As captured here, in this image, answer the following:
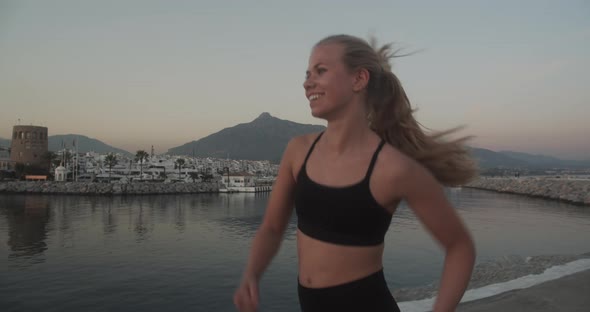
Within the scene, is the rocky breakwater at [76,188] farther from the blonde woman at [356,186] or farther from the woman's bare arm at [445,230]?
the woman's bare arm at [445,230]

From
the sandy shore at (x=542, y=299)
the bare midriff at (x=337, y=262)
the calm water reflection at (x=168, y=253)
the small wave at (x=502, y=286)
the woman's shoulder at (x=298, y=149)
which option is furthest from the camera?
the calm water reflection at (x=168, y=253)

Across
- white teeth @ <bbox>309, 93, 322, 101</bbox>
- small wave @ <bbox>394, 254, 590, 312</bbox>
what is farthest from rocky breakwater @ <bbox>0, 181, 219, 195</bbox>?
white teeth @ <bbox>309, 93, 322, 101</bbox>

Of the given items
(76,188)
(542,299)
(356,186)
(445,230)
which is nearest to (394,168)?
(356,186)

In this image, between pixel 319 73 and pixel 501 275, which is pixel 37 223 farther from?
pixel 319 73

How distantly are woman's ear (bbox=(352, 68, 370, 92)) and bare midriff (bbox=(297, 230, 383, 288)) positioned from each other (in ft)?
1.76

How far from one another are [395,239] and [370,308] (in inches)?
962

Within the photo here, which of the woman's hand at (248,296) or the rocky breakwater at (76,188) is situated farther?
the rocky breakwater at (76,188)

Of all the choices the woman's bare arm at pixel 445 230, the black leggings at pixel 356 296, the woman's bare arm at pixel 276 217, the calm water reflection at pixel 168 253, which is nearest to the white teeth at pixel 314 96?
the woman's bare arm at pixel 276 217

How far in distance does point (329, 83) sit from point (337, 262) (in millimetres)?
594

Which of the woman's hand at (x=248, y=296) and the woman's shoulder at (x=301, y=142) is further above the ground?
the woman's shoulder at (x=301, y=142)

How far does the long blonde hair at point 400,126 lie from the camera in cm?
146

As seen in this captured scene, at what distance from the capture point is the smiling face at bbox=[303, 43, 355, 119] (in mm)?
1387

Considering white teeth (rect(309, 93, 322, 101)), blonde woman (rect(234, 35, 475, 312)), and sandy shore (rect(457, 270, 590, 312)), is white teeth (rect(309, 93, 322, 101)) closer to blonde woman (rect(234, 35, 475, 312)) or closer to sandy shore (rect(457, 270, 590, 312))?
blonde woman (rect(234, 35, 475, 312))

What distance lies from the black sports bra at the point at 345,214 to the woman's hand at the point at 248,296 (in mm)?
283
